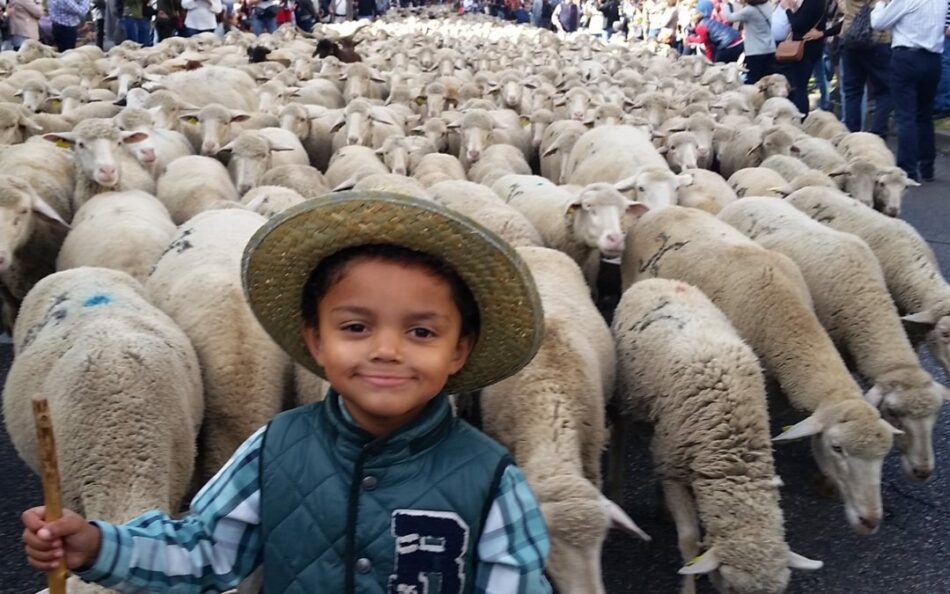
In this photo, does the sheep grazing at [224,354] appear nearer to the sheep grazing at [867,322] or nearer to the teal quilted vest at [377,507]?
the teal quilted vest at [377,507]

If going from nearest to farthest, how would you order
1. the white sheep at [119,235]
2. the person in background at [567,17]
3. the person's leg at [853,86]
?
the white sheep at [119,235] → the person's leg at [853,86] → the person in background at [567,17]

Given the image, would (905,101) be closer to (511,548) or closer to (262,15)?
(511,548)

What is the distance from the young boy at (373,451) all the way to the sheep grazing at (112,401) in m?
0.78

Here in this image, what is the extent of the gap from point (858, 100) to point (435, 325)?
9290mm

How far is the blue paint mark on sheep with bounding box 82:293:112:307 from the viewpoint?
2688 mm

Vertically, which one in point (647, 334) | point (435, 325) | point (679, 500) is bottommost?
point (679, 500)

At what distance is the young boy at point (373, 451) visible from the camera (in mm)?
1325

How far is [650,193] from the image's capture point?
15.8 feet

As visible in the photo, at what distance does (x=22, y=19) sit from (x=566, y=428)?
12.0 m

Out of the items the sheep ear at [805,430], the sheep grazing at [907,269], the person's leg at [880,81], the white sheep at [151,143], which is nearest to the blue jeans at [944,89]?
the person's leg at [880,81]

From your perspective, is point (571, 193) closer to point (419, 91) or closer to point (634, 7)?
point (419, 91)

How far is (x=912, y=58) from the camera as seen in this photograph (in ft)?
26.0

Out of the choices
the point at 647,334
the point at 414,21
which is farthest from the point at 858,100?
the point at 414,21

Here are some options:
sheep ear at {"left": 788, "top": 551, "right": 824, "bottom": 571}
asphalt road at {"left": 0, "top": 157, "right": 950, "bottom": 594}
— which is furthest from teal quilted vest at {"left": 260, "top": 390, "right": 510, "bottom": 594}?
asphalt road at {"left": 0, "top": 157, "right": 950, "bottom": 594}
